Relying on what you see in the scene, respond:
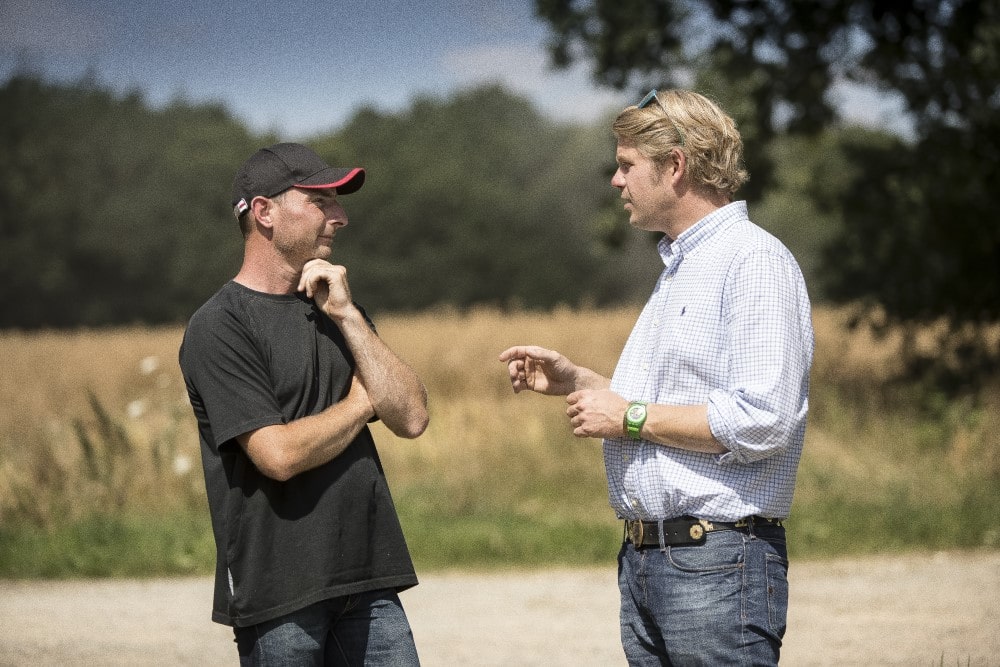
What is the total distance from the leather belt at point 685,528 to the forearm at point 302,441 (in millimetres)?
804

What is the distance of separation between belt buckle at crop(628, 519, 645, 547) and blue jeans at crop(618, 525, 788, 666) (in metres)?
0.05

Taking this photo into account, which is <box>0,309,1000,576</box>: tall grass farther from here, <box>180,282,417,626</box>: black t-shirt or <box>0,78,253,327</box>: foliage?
<box>0,78,253,327</box>: foliage

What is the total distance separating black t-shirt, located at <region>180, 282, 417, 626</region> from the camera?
314 cm

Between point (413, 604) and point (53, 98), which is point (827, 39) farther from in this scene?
point (53, 98)

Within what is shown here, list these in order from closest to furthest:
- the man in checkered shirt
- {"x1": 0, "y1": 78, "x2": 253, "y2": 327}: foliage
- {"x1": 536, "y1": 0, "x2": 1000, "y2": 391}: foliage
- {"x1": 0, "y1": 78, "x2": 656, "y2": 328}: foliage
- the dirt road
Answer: the man in checkered shirt → the dirt road → {"x1": 536, "y1": 0, "x2": 1000, "y2": 391}: foliage → {"x1": 0, "y1": 78, "x2": 253, "y2": 327}: foliage → {"x1": 0, "y1": 78, "x2": 656, "y2": 328}: foliage

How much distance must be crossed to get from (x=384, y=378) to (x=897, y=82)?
12081mm

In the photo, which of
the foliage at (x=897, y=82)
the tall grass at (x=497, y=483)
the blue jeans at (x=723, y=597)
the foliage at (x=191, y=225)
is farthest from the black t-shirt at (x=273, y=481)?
the foliage at (x=191, y=225)

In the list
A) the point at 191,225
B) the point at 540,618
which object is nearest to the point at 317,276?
the point at 540,618

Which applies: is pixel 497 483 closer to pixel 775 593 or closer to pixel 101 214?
pixel 775 593

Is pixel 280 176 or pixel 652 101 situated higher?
pixel 652 101

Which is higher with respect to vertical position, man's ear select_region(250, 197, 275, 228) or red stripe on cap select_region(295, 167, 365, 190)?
red stripe on cap select_region(295, 167, 365, 190)

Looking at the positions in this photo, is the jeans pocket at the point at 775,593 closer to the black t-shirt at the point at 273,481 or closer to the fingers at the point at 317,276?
the black t-shirt at the point at 273,481

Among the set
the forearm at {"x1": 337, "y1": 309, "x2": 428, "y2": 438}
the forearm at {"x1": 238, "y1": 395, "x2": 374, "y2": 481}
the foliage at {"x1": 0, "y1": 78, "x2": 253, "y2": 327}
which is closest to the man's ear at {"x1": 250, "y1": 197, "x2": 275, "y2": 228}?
the forearm at {"x1": 337, "y1": 309, "x2": 428, "y2": 438}

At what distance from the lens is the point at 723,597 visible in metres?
2.95
